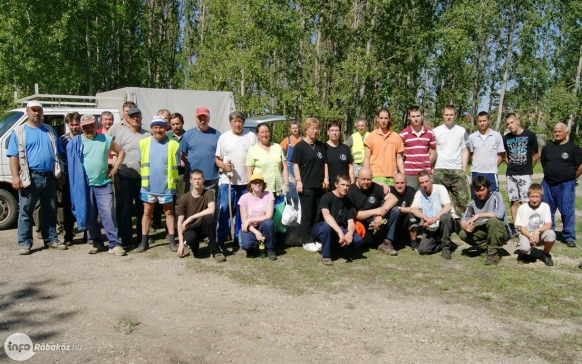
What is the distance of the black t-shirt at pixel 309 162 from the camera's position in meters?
6.88

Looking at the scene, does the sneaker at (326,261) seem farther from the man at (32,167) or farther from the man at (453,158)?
the man at (32,167)

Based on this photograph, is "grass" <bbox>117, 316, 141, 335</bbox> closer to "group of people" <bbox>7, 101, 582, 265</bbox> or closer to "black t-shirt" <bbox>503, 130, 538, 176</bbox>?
"group of people" <bbox>7, 101, 582, 265</bbox>

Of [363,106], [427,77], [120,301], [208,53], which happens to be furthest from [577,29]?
[120,301]

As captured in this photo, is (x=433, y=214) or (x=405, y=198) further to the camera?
(x=405, y=198)

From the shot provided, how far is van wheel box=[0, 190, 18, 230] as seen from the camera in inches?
324

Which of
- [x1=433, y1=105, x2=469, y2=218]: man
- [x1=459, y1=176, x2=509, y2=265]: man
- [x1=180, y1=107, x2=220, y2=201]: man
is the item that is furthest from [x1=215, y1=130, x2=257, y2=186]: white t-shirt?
[x1=459, y1=176, x2=509, y2=265]: man

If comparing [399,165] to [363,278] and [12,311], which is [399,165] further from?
[12,311]

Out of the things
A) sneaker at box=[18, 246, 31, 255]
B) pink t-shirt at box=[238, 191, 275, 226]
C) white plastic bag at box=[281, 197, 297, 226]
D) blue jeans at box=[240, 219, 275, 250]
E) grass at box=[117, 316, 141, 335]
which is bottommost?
grass at box=[117, 316, 141, 335]

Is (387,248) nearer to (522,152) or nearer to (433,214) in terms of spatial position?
(433,214)

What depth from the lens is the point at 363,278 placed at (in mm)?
5734

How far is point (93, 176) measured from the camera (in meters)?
6.57

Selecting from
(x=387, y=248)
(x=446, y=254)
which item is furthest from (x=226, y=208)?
(x=446, y=254)

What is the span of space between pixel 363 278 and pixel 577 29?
3954 centimetres

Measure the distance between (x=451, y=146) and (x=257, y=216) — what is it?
3452mm
